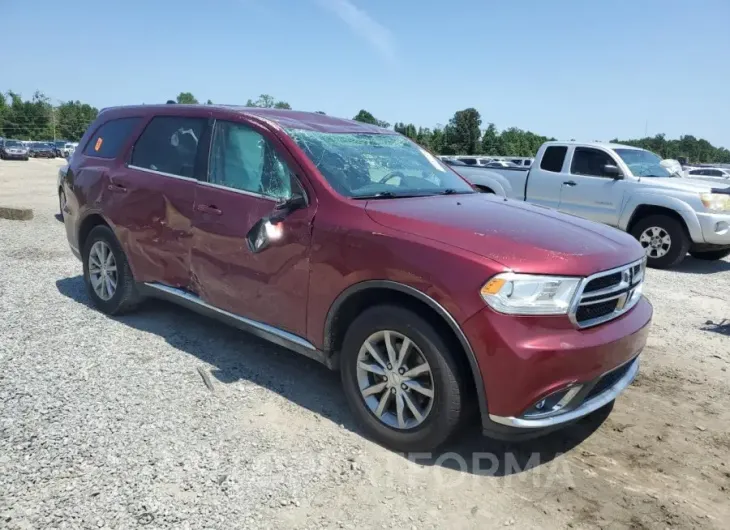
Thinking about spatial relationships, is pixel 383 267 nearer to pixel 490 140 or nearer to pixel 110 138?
pixel 110 138

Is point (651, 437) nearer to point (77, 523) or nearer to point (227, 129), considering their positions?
point (77, 523)

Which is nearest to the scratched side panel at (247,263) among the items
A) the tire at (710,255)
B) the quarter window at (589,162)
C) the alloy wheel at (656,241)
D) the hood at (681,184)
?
the alloy wheel at (656,241)

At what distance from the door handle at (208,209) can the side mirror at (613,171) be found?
7286mm

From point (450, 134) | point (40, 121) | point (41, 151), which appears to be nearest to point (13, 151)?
point (41, 151)

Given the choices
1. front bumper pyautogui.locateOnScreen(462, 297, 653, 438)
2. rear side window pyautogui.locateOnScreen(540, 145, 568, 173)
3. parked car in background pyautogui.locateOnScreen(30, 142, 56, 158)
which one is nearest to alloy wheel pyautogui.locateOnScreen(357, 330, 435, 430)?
front bumper pyautogui.locateOnScreen(462, 297, 653, 438)

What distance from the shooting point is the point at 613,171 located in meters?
9.36

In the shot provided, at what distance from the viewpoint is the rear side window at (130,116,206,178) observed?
14.8ft

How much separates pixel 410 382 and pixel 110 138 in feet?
12.6

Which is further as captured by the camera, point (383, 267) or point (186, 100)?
point (186, 100)

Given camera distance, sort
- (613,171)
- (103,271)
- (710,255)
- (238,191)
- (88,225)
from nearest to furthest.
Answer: (238,191), (103,271), (88,225), (613,171), (710,255)

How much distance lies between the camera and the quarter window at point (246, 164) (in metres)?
3.85

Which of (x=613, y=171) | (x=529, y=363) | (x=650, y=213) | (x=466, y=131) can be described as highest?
(x=466, y=131)

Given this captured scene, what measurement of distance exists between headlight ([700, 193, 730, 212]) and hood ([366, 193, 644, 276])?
595 centimetres

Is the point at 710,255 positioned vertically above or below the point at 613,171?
below
